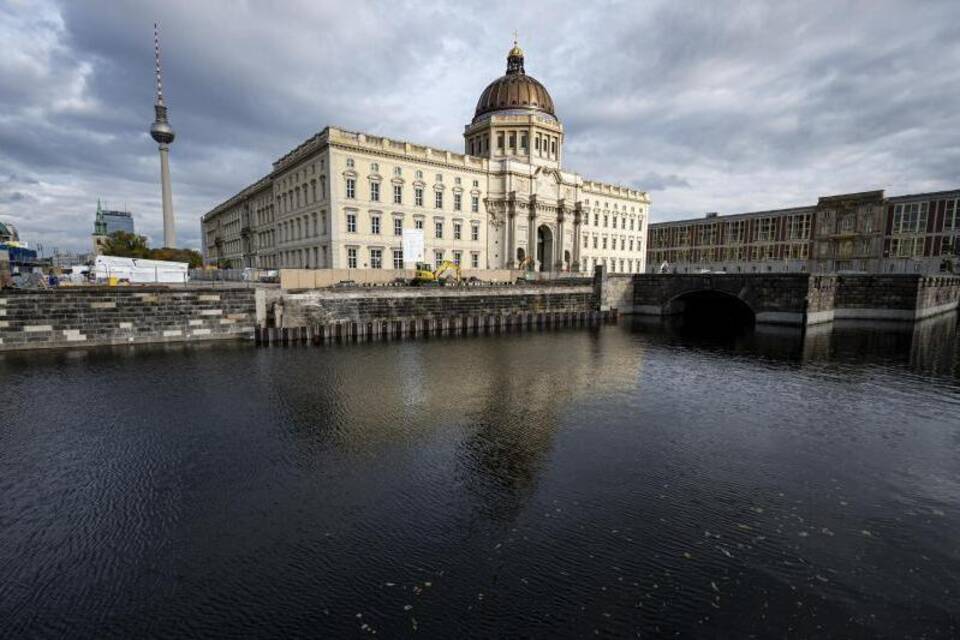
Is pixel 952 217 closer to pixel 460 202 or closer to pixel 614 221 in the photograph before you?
pixel 614 221

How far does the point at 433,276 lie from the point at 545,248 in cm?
3666

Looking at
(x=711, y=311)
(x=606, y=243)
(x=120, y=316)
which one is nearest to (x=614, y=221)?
(x=606, y=243)

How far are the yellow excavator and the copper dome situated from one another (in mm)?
37647

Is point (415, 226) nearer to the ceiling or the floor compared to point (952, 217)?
nearer to the floor

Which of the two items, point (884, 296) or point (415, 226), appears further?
point (415, 226)

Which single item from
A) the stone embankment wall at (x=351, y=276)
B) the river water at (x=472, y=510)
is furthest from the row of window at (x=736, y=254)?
the river water at (x=472, y=510)

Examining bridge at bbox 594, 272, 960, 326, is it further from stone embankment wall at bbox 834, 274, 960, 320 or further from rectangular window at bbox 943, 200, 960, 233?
rectangular window at bbox 943, 200, 960, 233

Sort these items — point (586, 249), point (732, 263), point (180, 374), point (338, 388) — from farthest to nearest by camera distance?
point (732, 263), point (586, 249), point (180, 374), point (338, 388)

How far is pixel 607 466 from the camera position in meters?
10.9

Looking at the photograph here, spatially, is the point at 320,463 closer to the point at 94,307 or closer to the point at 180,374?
the point at 180,374

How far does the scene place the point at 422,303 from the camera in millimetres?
36406

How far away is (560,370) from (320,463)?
44.1 ft

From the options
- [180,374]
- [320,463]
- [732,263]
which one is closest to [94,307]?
[180,374]

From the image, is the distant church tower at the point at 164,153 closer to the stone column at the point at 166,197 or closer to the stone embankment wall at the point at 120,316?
the stone column at the point at 166,197
